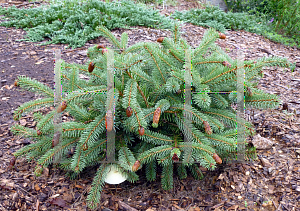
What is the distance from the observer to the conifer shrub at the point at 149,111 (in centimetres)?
173

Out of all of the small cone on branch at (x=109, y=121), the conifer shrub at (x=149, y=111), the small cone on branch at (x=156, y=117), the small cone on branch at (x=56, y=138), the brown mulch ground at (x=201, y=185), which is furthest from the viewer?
the brown mulch ground at (x=201, y=185)

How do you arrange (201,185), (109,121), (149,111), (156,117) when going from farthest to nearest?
(201,185)
(149,111)
(156,117)
(109,121)

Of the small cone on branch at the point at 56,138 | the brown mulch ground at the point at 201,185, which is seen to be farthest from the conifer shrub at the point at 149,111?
the brown mulch ground at the point at 201,185

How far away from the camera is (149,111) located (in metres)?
1.80

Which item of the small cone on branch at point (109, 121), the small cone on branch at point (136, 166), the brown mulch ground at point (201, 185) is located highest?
the small cone on branch at point (109, 121)

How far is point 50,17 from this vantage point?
4969 millimetres

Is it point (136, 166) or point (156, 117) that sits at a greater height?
point (156, 117)

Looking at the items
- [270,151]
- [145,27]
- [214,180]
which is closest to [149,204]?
[214,180]

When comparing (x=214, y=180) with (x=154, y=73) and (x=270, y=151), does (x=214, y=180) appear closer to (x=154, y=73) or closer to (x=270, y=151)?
(x=270, y=151)

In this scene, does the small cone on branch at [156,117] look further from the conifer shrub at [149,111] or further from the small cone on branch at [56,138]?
the small cone on branch at [56,138]

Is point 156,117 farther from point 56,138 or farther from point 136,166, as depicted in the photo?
point 56,138

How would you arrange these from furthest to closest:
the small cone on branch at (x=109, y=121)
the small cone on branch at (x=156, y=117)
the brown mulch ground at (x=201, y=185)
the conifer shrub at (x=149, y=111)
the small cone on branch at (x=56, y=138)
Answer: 1. the brown mulch ground at (x=201, y=185)
2. the small cone on branch at (x=56, y=138)
3. the conifer shrub at (x=149, y=111)
4. the small cone on branch at (x=156, y=117)
5. the small cone on branch at (x=109, y=121)

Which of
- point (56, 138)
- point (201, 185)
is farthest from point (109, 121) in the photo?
point (201, 185)

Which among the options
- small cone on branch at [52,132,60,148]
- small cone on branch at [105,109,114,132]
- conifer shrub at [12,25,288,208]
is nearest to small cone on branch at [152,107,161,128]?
conifer shrub at [12,25,288,208]
